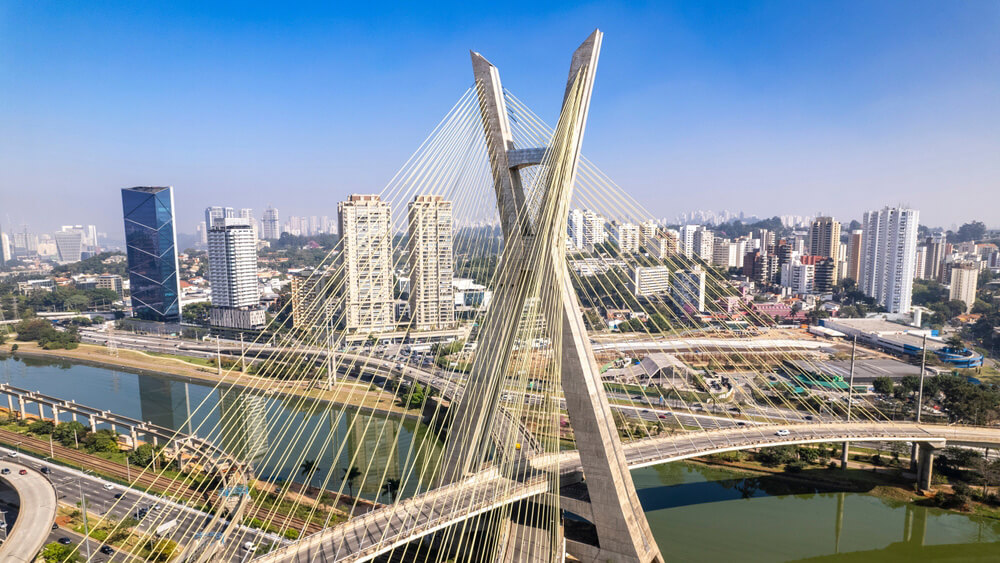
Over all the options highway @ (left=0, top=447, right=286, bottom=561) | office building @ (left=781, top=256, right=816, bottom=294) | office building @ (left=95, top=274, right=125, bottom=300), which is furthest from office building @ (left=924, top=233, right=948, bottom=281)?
office building @ (left=95, top=274, right=125, bottom=300)

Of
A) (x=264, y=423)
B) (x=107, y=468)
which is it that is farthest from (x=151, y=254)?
(x=264, y=423)

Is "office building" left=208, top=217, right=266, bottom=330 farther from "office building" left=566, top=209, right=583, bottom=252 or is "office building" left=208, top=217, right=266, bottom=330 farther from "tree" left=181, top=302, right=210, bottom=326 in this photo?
"office building" left=566, top=209, right=583, bottom=252

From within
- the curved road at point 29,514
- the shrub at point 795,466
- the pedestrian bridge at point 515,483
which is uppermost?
the pedestrian bridge at point 515,483

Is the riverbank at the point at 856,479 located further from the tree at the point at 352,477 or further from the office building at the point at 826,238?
the office building at the point at 826,238

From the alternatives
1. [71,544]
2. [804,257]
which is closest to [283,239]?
[804,257]

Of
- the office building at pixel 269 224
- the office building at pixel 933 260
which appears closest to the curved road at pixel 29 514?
the office building at pixel 933 260
